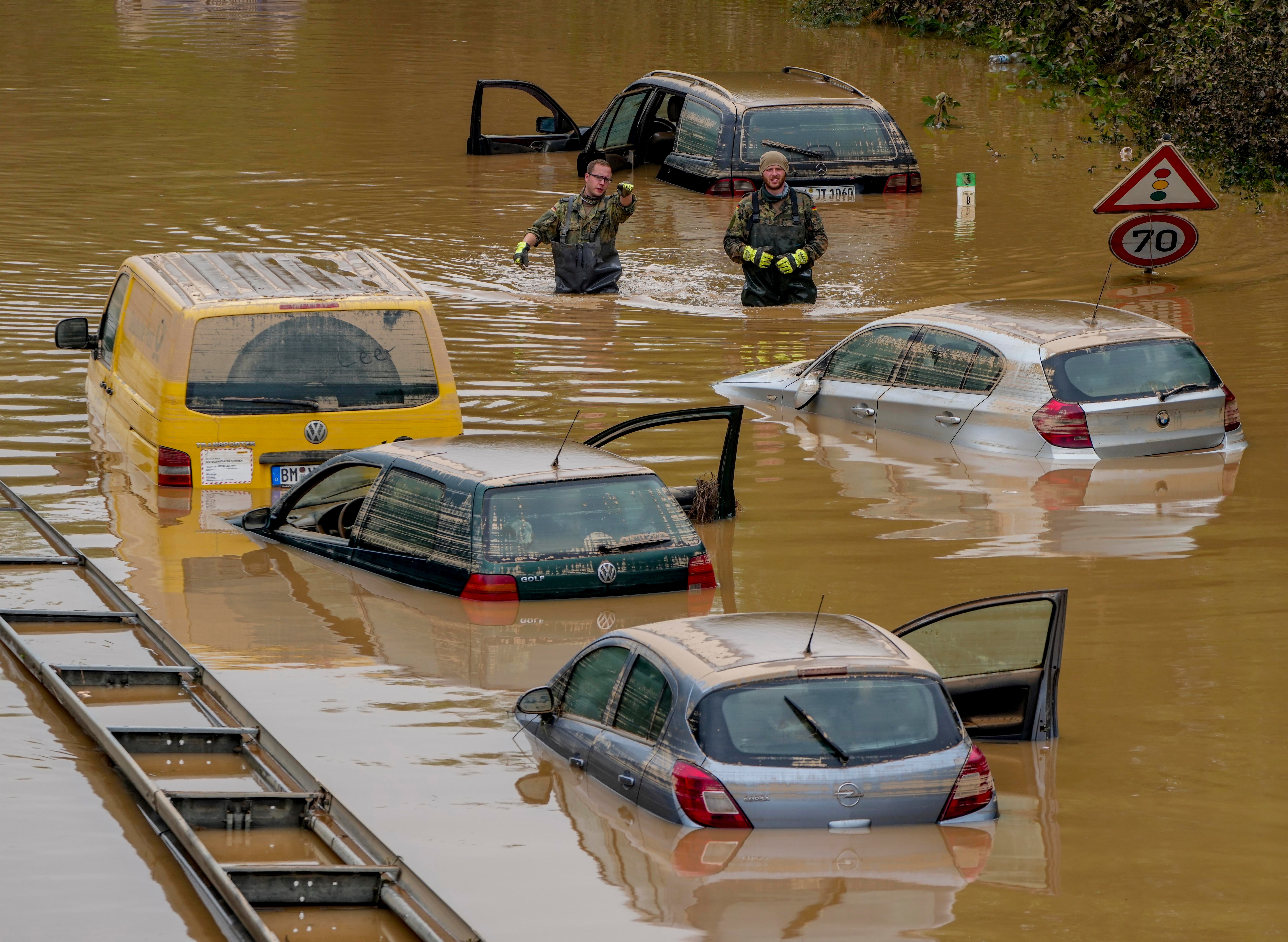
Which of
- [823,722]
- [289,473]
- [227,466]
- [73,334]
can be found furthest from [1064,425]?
[73,334]

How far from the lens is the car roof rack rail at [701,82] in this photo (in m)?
24.7

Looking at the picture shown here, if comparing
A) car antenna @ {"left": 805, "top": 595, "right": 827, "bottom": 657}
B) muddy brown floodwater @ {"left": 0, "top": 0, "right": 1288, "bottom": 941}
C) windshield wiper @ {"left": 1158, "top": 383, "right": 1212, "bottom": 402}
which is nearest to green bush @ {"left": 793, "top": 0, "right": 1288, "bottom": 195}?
muddy brown floodwater @ {"left": 0, "top": 0, "right": 1288, "bottom": 941}

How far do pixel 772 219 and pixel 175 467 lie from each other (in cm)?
785

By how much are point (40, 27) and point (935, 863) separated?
39.1m

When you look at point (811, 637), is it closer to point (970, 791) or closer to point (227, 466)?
point (970, 791)

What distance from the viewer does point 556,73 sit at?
36875 millimetres

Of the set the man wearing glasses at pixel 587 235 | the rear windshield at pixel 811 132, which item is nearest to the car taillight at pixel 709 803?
the man wearing glasses at pixel 587 235

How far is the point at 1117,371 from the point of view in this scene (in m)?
14.1

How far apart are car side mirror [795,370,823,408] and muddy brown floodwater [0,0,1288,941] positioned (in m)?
0.17

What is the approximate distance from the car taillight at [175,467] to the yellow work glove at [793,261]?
785 centimetres

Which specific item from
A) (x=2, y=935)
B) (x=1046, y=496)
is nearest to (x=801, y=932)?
(x=2, y=935)

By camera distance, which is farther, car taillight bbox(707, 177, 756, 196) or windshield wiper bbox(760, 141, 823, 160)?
car taillight bbox(707, 177, 756, 196)

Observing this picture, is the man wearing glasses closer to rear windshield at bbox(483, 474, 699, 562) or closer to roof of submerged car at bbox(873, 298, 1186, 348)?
roof of submerged car at bbox(873, 298, 1186, 348)

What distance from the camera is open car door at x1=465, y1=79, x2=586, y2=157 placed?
28.3 metres
